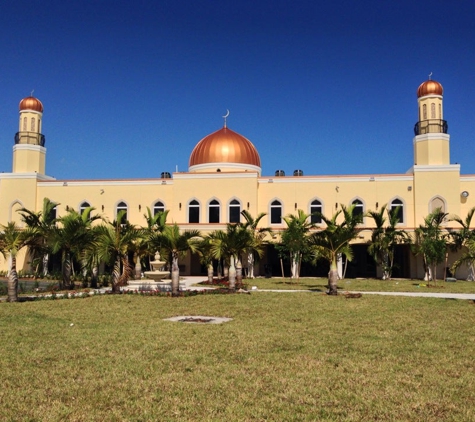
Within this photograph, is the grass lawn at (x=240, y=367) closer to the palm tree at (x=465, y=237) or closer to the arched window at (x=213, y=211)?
the palm tree at (x=465, y=237)

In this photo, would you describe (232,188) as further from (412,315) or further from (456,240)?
(412,315)

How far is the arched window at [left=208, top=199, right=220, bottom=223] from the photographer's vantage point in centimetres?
3559

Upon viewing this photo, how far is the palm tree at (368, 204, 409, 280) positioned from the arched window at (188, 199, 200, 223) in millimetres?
11438

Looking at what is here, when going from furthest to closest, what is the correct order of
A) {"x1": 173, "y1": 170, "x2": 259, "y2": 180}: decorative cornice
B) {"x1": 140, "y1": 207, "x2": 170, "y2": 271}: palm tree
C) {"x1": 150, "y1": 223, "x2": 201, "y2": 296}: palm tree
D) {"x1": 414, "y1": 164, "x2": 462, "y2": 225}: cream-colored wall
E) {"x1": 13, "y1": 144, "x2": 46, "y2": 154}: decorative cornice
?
1. {"x1": 13, "y1": 144, "x2": 46, "y2": 154}: decorative cornice
2. {"x1": 173, "y1": 170, "x2": 259, "y2": 180}: decorative cornice
3. {"x1": 414, "y1": 164, "x2": 462, "y2": 225}: cream-colored wall
4. {"x1": 140, "y1": 207, "x2": 170, "y2": 271}: palm tree
5. {"x1": 150, "y1": 223, "x2": 201, "y2": 296}: palm tree

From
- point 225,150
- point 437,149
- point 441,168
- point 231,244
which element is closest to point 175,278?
point 231,244

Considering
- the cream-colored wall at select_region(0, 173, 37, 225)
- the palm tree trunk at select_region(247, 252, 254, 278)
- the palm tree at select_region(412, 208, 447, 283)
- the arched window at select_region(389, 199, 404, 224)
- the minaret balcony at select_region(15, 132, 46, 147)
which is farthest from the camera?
the minaret balcony at select_region(15, 132, 46, 147)

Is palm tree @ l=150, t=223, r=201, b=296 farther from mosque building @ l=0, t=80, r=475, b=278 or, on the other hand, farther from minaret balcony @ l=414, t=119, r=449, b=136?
minaret balcony @ l=414, t=119, r=449, b=136

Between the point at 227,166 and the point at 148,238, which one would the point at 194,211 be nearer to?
the point at 227,166

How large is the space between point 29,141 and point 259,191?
16792mm

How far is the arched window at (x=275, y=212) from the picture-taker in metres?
35.5

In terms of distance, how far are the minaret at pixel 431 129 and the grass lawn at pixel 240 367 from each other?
21661 mm

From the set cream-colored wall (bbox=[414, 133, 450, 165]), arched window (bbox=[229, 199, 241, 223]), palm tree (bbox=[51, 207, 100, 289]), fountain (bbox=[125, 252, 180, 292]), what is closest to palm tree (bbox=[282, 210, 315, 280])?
arched window (bbox=[229, 199, 241, 223])

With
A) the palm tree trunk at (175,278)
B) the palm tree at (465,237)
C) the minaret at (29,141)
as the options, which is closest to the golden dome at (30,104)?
the minaret at (29,141)

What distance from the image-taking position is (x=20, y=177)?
122ft
